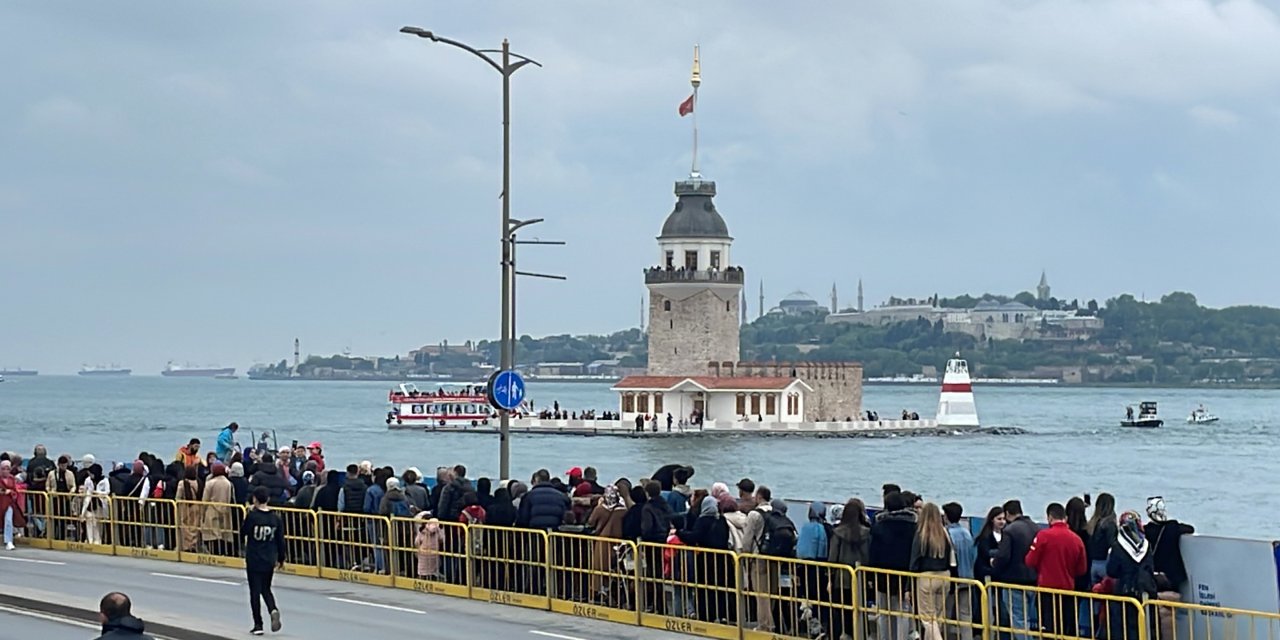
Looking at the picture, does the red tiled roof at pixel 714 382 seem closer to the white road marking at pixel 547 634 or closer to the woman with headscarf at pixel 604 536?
the woman with headscarf at pixel 604 536

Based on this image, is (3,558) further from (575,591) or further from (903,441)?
(903,441)

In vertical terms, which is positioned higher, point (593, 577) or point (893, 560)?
point (893, 560)

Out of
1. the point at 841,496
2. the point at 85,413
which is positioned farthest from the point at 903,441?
the point at 85,413

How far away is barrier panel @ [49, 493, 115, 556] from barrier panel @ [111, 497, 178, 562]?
205mm

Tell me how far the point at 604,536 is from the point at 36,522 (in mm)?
11980

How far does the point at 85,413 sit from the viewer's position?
169m

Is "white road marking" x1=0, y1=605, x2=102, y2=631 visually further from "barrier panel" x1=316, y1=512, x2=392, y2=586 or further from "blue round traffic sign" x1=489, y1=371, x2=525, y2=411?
"blue round traffic sign" x1=489, y1=371, x2=525, y2=411

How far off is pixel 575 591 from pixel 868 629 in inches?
169

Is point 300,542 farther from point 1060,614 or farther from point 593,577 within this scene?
point 1060,614

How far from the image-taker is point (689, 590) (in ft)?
61.6

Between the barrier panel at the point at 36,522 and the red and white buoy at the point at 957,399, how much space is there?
97.3 m

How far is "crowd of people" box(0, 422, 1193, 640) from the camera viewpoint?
1562 centimetres

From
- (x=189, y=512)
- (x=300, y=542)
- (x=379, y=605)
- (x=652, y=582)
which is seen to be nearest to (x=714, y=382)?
(x=189, y=512)

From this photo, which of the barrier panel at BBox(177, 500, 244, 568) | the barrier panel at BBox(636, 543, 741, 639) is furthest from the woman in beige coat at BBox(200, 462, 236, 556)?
the barrier panel at BBox(636, 543, 741, 639)
